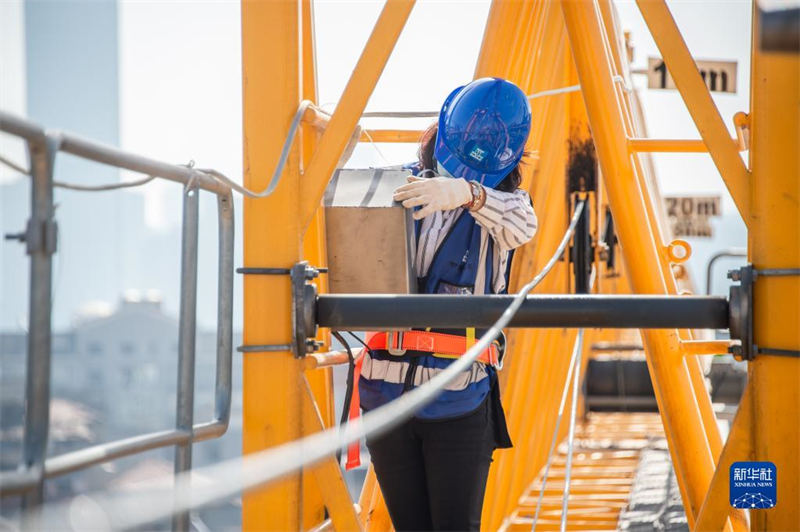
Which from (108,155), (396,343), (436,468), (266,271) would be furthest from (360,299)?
(108,155)

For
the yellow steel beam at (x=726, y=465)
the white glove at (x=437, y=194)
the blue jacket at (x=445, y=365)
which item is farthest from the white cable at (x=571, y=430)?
the white glove at (x=437, y=194)

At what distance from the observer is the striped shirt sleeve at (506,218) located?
2.64m

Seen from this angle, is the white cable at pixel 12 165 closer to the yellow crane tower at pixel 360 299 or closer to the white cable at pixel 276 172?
the yellow crane tower at pixel 360 299

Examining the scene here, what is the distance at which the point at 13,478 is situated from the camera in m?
1.69

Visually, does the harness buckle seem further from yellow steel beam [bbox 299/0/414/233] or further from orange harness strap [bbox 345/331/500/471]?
yellow steel beam [bbox 299/0/414/233]

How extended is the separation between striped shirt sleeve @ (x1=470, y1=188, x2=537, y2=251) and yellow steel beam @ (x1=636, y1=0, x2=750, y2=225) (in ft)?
1.96

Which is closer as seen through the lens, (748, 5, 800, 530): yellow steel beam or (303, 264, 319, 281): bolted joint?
(748, 5, 800, 530): yellow steel beam

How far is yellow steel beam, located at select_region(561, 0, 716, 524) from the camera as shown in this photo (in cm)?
341

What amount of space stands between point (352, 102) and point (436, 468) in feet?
3.66

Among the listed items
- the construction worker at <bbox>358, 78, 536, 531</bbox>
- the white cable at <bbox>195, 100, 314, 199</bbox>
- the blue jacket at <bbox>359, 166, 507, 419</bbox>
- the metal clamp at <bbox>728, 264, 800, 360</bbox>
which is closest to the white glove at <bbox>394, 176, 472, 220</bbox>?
the construction worker at <bbox>358, 78, 536, 531</bbox>

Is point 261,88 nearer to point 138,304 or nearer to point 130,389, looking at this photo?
point 138,304

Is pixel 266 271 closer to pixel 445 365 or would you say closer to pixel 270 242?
pixel 270 242

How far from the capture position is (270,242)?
2850mm

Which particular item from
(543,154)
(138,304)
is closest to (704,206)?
(543,154)
